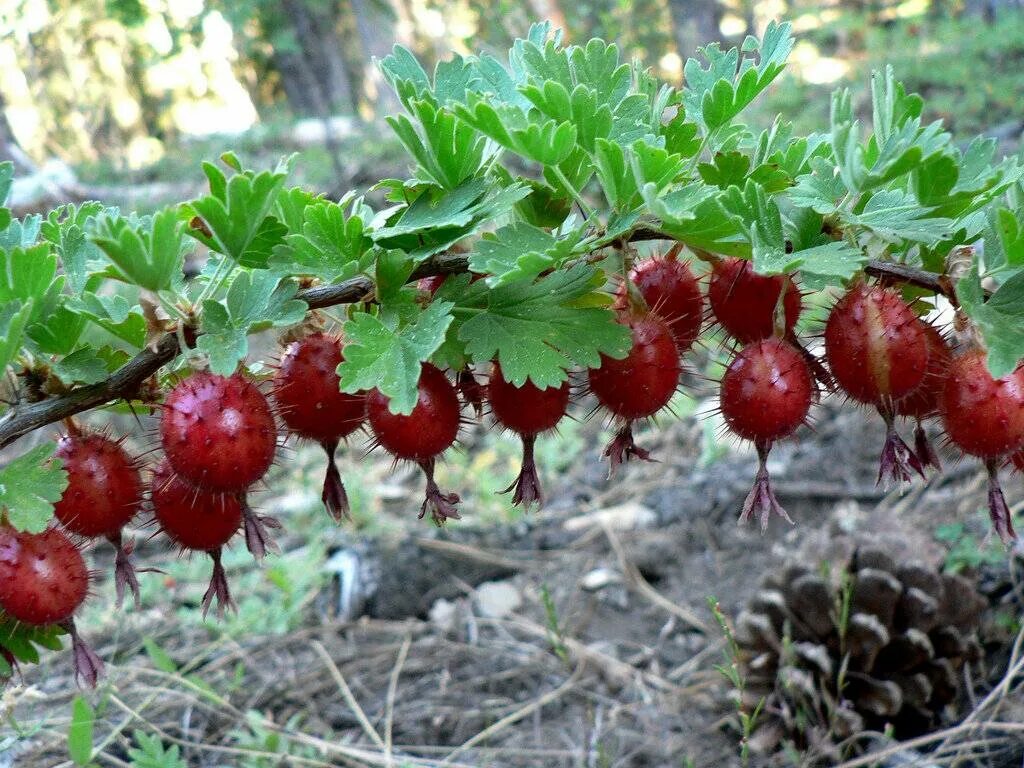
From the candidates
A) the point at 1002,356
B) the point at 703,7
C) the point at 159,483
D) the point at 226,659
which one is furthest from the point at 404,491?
the point at 703,7

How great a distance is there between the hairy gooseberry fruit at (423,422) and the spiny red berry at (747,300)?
0.40m

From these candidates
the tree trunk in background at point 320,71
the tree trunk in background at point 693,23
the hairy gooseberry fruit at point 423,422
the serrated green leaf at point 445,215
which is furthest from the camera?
the tree trunk in background at point 320,71

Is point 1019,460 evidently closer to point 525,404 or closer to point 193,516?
point 525,404

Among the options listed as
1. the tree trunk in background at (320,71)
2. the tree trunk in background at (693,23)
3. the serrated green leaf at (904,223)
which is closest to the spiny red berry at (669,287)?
the serrated green leaf at (904,223)

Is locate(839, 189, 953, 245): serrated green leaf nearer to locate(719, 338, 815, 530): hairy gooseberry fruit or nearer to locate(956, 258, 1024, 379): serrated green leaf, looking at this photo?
locate(956, 258, 1024, 379): serrated green leaf

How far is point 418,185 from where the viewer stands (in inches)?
43.0

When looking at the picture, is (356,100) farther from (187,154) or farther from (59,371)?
(59,371)

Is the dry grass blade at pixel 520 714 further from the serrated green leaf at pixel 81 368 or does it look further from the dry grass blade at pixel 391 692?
the serrated green leaf at pixel 81 368

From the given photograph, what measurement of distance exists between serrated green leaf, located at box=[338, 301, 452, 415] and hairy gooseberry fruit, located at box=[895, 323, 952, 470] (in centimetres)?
62

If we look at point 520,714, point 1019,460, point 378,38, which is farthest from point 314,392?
point 378,38

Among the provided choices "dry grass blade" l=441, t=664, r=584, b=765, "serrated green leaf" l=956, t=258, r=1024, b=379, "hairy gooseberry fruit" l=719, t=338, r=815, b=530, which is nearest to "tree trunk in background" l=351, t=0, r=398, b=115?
"dry grass blade" l=441, t=664, r=584, b=765

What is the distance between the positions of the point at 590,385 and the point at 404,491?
3.00m

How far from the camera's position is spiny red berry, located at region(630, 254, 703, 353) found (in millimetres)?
1240

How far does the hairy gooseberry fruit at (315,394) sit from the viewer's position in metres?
1.18
